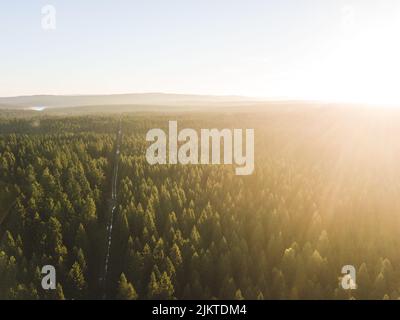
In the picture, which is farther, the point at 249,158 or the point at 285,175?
the point at 249,158

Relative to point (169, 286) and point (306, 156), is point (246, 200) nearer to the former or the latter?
point (169, 286)

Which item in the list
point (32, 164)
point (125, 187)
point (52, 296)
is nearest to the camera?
point (52, 296)

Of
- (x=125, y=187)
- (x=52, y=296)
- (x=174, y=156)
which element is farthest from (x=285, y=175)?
(x=52, y=296)
